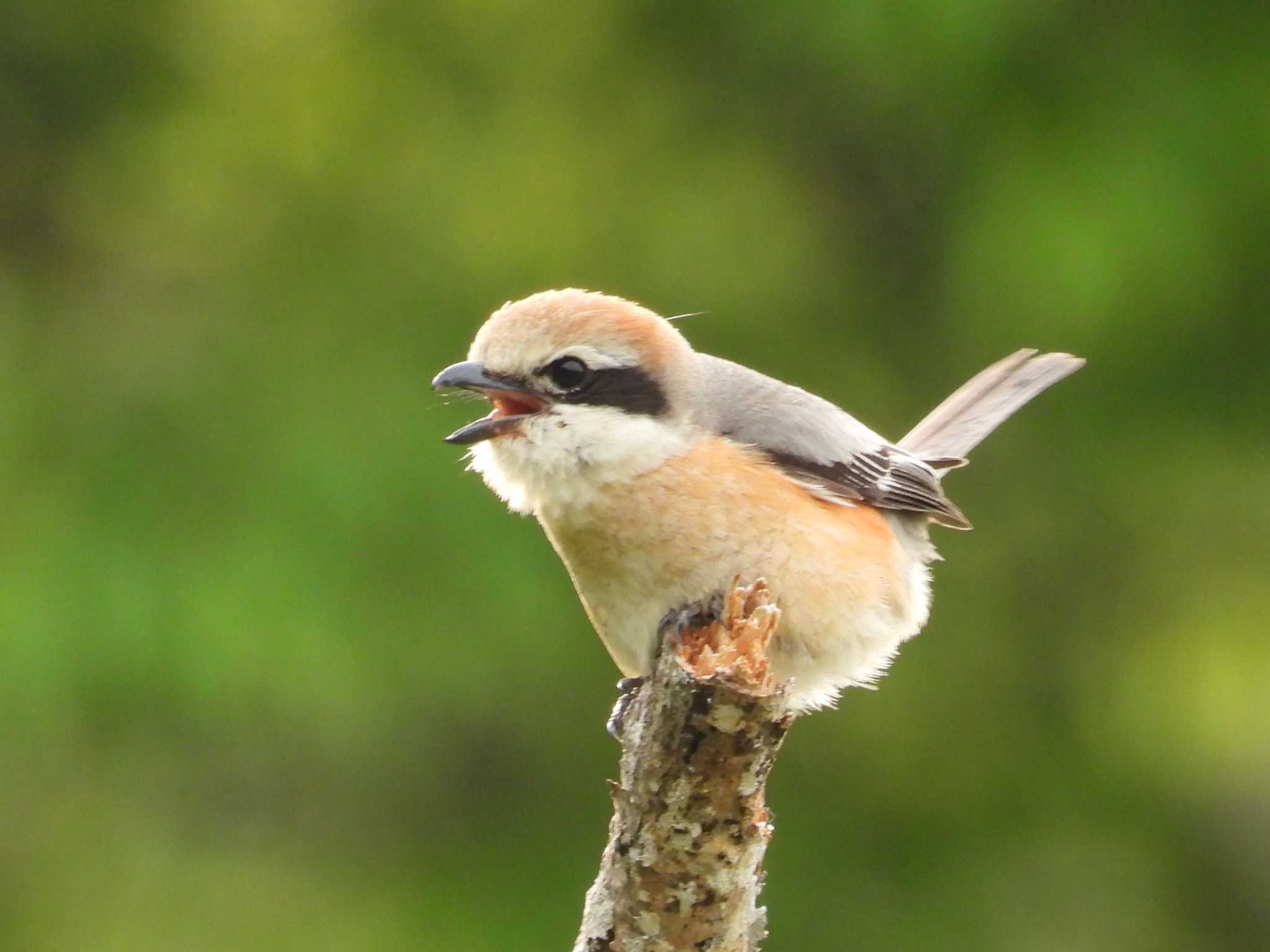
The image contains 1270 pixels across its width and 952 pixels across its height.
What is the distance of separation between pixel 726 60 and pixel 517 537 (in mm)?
2204

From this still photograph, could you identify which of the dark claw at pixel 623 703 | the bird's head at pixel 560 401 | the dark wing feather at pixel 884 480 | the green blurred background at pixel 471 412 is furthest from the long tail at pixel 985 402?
the bird's head at pixel 560 401

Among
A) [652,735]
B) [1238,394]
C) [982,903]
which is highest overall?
[1238,394]

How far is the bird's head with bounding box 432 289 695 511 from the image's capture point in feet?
11.2

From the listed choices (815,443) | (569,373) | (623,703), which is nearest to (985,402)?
(815,443)

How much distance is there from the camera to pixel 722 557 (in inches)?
134

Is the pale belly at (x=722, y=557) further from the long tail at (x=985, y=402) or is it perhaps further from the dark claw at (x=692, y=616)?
the long tail at (x=985, y=402)

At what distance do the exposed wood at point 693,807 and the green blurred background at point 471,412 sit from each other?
2763 millimetres

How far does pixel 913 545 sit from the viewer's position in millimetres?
4348

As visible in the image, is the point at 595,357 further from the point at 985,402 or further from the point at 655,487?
the point at 985,402

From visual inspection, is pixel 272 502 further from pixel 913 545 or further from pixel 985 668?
pixel 985 668

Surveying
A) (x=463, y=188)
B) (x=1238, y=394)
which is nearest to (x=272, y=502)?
(x=463, y=188)

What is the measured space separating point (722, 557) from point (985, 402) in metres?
1.91

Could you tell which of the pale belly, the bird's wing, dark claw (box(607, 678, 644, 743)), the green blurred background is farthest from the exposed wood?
the green blurred background

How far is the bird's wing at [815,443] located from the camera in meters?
3.81
